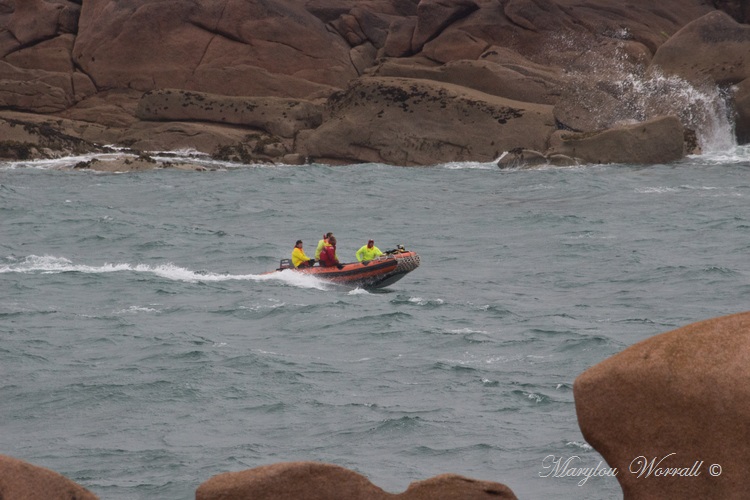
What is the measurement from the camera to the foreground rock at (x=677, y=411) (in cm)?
788

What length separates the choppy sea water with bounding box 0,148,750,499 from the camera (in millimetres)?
15492

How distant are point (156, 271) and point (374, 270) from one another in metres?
5.80

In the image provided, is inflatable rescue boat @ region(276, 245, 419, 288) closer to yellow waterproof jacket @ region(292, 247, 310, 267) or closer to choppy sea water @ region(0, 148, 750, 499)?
yellow waterproof jacket @ region(292, 247, 310, 267)

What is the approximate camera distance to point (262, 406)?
1748 cm

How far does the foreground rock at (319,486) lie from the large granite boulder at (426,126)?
41988 mm

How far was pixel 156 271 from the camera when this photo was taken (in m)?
30.0

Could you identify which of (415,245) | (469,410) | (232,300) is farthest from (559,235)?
(469,410)

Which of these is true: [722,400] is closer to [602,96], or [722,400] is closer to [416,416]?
[416,416]

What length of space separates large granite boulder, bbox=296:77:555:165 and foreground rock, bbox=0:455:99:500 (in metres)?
42.7

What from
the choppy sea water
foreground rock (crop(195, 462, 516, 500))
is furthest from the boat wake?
foreground rock (crop(195, 462, 516, 500))

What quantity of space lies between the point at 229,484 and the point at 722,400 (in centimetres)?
344

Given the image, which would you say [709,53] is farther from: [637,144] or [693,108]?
[637,144]

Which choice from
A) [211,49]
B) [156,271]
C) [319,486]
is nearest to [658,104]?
[211,49]

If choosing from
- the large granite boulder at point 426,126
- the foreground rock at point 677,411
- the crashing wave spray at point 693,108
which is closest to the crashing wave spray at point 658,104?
the crashing wave spray at point 693,108
